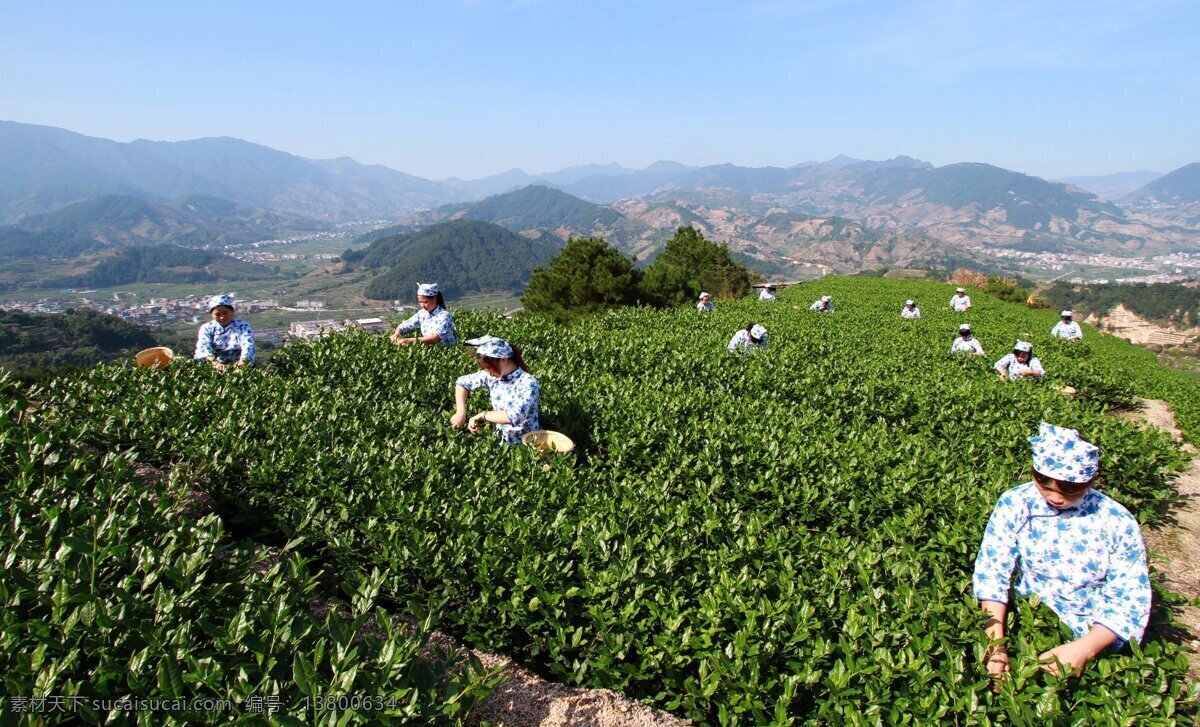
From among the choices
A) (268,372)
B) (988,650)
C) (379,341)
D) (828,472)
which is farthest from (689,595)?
(379,341)

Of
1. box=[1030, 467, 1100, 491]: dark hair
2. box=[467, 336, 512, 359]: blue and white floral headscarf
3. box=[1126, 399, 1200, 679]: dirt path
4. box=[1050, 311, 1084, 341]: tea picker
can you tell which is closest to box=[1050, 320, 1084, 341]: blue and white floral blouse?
box=[1050, 311, 1084, 341]: tea picker

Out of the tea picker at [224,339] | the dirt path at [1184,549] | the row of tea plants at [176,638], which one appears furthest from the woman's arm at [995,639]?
the tea picker at [224,339]

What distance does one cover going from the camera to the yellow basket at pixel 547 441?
540cm

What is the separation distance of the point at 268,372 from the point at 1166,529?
1076 cm

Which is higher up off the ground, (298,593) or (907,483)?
(298,593)

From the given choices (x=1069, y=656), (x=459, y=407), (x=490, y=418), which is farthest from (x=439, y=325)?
(x=1069, y=656)

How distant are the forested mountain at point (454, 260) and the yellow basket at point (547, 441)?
139235 millimetres

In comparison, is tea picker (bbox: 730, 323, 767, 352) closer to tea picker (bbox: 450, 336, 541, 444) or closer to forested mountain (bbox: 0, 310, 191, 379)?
tea picker (bbox: 450, 336, 541, 444)

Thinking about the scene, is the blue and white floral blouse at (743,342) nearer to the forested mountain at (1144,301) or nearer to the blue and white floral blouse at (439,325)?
the blue and white floral blouse at (439,325)

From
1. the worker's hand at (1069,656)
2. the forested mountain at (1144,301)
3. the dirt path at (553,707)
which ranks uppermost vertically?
the worker's hand at (1069,656)

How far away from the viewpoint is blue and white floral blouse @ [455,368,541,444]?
5.66 metres

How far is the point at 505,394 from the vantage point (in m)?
5.68

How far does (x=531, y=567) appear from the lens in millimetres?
3312

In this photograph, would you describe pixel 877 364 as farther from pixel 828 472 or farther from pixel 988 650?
pixel 988 650
